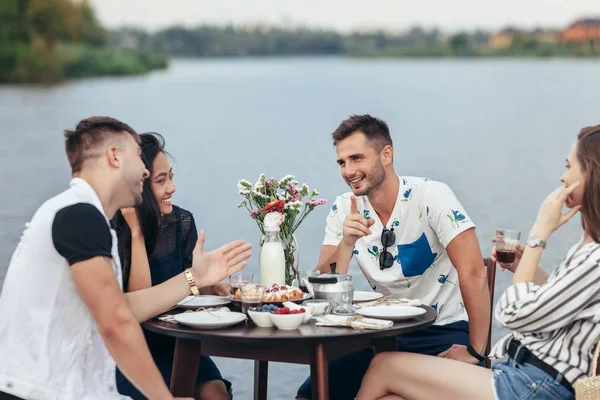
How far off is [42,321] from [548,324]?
1.34 m

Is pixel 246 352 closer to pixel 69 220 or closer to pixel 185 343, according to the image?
pixel 185 343

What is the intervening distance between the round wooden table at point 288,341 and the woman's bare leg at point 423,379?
0.09 m

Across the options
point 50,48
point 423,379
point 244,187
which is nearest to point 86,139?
point 244,187

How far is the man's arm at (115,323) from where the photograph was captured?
304cm

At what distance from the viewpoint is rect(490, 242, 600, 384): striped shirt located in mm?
3139

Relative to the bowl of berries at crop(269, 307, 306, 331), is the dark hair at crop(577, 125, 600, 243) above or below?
above

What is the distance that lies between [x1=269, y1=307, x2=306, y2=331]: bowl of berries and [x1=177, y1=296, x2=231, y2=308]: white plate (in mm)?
400

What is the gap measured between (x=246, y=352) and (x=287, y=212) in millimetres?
712

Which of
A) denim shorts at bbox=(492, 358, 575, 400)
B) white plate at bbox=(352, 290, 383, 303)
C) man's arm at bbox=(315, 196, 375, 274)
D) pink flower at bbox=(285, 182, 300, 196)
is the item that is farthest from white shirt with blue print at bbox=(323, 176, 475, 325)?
denim shorts at bbox=(492, 358, 575, 400)

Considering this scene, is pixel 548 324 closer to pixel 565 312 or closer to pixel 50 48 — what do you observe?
pixel 565 312

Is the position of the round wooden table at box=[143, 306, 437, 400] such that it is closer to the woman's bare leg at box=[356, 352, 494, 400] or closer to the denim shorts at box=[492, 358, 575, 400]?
the woman's bare leg at box=[356, 352, 494, 400]

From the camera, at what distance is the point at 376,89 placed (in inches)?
1806

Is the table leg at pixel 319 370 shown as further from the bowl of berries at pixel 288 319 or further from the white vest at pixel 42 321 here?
the white vest at pixel 42 321

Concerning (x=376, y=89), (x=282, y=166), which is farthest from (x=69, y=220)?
(x=376, y=89)
